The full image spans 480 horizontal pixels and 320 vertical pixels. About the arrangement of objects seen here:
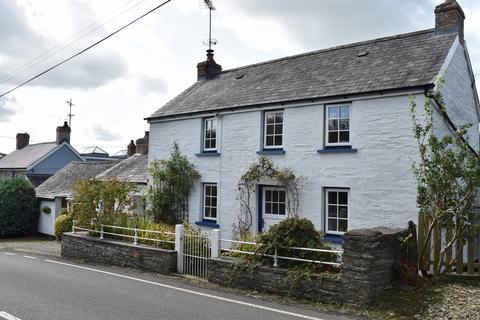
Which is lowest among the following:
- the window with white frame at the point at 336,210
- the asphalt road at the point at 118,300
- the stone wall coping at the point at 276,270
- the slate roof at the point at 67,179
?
the asphalt road at the point at 118,300

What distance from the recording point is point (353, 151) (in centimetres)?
1291

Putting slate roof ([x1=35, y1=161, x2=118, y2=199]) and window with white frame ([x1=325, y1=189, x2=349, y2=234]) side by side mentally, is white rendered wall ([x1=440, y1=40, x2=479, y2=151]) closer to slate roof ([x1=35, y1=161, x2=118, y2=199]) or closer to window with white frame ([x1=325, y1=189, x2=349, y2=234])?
window with white frame ([x1=325, y1=189, x2=349, y2=234])

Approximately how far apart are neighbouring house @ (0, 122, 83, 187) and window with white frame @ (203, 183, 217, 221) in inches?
891

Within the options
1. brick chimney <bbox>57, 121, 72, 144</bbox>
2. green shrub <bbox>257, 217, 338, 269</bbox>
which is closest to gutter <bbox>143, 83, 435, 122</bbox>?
green shrub <bbox>257, 217, 338, 269</bbox>

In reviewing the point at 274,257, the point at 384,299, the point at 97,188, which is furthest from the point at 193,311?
the point at 97,188

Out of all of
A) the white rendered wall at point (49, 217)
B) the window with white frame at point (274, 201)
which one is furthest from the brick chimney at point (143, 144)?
the window with white frame at point (274, 201)

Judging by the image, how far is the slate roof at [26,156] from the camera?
117 ft

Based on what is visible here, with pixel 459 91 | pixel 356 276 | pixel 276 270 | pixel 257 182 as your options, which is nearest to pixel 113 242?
pixel 257 182

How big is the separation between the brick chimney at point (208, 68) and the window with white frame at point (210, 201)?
20.9ft

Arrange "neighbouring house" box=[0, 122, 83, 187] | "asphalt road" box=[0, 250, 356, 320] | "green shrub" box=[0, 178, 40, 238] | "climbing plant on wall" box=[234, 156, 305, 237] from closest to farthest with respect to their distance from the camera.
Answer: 1. "asphalt road" box=[0, 250, 356, 320]
2. "climbing plant on wall" box=[234, 156, 305, 237]
3. "green shrub" box=[0, 178, 40, 238]
4. "neighbouring house" box=[0, 122, 83, 187]

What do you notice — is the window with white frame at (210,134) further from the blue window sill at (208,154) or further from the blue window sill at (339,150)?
the blue window sill at (339,150)

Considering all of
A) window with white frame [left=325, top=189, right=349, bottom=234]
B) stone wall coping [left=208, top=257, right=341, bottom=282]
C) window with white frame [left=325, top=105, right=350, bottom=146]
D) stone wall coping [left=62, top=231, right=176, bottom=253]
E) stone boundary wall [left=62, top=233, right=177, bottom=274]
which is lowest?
stone boundary wall [left=62, top=233, right=177, bottom=274]

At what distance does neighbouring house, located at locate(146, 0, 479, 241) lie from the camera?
1219 centimetres

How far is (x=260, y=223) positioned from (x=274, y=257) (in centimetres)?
531
